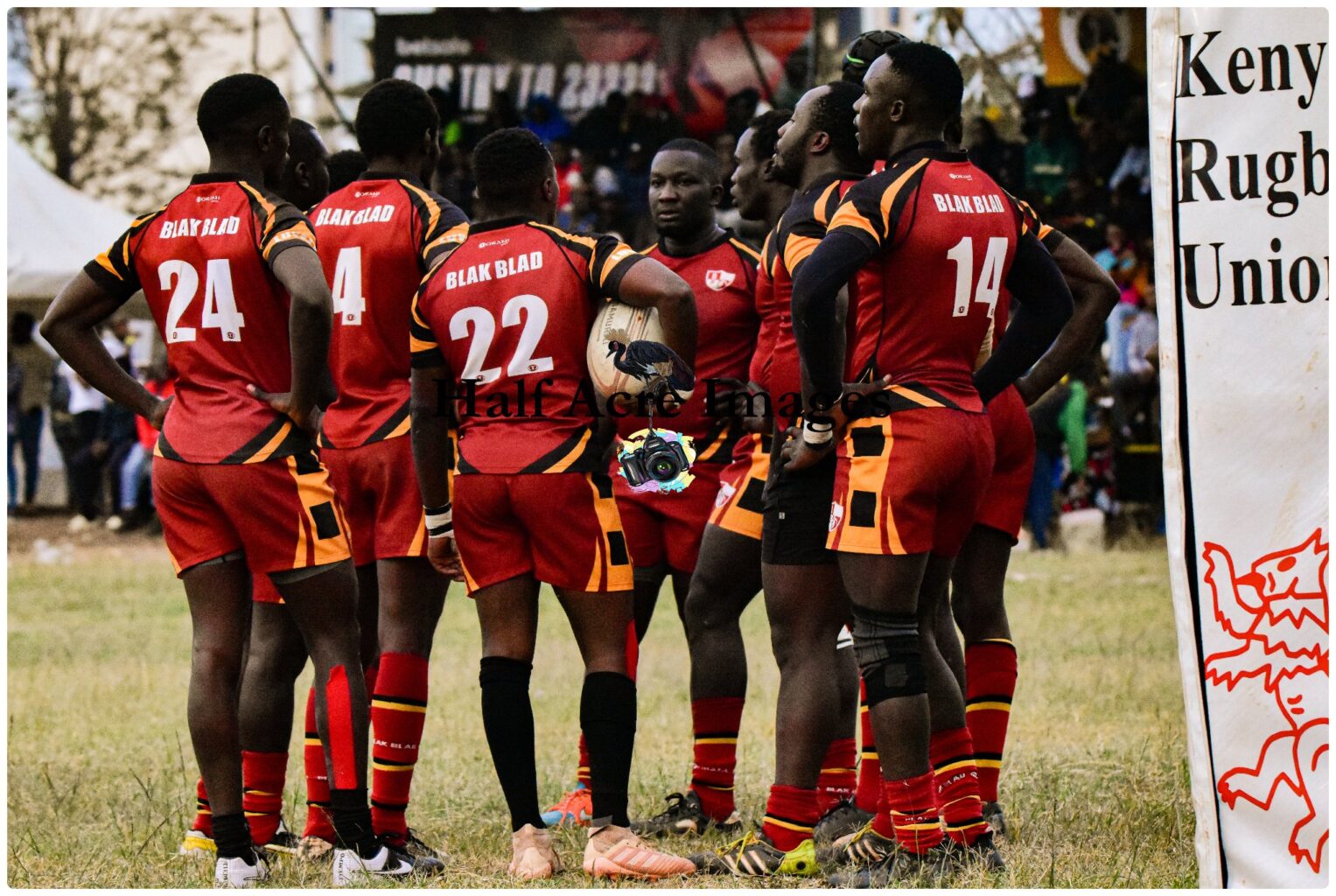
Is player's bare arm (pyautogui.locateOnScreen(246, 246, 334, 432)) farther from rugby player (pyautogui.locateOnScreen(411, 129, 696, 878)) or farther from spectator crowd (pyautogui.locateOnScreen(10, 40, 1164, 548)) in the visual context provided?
spectator crowd (pyautogui.locateOnScreen(10, 40, 1164, 548))

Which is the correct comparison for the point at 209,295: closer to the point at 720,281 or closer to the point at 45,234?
the point at 720,281

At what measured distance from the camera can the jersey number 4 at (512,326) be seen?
226 inches

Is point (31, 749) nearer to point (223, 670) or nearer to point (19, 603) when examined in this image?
point (223, 670)

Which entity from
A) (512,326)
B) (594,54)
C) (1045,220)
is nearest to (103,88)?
(594,54)

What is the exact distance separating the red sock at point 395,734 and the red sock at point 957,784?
1.86 m

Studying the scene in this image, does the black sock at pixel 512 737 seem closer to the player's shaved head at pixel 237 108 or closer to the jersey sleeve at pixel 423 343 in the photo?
the jersey sleeve at pixel 423 343

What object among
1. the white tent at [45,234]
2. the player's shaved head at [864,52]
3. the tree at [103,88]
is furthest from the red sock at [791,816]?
the tree at [103,88]

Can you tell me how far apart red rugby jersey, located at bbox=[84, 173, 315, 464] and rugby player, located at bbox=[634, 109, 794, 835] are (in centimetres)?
166

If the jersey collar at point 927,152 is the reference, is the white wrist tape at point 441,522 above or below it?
below

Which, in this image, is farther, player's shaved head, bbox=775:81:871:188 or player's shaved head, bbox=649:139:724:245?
player's shaved head, bbox=649:139:724:245

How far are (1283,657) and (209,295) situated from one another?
363 centimetres

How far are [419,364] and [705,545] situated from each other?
1.35 meters

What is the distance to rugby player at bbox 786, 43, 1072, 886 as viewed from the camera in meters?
5.32

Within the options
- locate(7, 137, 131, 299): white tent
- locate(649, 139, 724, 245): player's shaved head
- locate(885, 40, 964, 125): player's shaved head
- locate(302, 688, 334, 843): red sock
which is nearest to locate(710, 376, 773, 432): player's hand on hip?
locate(649, 139, 724, 245): player's shaved head
